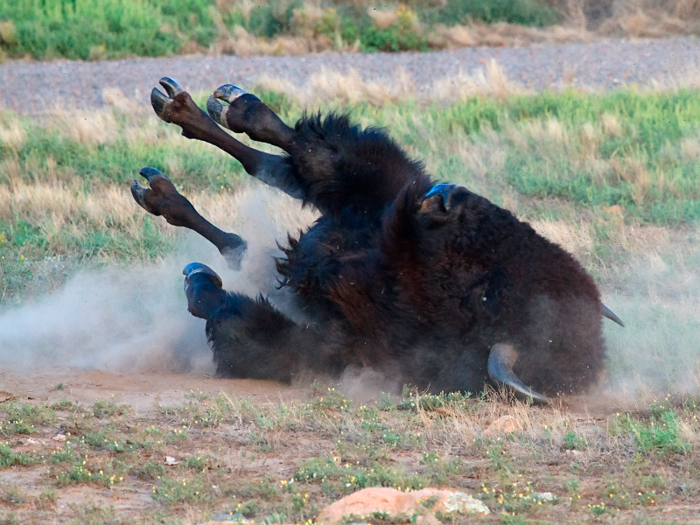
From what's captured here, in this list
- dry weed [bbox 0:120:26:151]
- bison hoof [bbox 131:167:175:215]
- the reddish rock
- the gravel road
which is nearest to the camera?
the reddish rock

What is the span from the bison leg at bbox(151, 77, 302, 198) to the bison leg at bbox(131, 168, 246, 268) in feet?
1.54

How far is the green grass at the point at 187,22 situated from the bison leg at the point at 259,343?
15899 mm

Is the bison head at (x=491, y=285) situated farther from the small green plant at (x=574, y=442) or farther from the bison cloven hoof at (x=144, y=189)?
the bison cloven hoof at (x=144, y=189)

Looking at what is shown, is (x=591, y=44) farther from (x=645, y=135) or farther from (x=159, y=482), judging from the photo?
(x=159, y=482)

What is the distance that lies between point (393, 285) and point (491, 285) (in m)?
0.50

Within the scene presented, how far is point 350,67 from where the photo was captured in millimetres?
16469

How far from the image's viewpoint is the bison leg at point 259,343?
4.84 metres

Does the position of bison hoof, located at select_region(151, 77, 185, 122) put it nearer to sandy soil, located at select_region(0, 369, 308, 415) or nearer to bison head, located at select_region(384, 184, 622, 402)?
sandy soil, located at select_region(0, 369, 308, 415)

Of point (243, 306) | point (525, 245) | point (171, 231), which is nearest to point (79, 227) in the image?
point (171, 231)

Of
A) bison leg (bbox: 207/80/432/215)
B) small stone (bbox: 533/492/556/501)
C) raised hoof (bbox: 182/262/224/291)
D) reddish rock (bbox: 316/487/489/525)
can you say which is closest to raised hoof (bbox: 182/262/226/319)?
raised hoof (bbox: 182/262/224/291)

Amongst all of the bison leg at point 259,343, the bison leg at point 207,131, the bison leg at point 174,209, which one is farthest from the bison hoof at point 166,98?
the bison leg at point 259,343

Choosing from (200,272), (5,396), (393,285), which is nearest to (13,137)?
(200,272)

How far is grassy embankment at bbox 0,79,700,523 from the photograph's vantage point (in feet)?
10.8

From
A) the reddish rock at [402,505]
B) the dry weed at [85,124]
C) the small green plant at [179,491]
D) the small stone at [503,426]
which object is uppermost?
the dry weed at [85,124]
